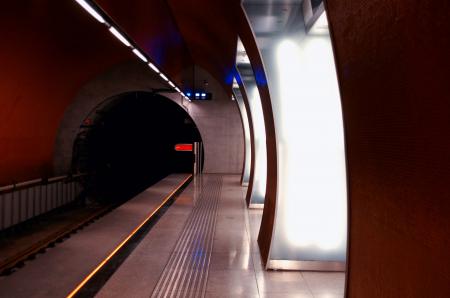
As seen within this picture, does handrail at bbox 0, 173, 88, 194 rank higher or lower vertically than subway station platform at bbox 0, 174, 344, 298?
higher

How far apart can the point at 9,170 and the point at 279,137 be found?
701 cm

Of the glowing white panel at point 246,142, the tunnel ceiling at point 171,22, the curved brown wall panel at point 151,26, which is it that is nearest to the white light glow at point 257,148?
the tunnel ceiling at point 171,22

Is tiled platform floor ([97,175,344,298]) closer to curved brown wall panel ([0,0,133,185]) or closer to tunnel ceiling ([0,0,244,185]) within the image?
tunnel ceiling ([0,0,244,185])

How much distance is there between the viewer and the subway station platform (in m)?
4.49

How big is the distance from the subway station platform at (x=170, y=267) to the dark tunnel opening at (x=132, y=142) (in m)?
8.53

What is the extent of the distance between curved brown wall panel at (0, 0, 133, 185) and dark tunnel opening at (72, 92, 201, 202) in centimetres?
364

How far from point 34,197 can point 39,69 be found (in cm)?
306

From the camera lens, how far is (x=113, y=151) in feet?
64.4

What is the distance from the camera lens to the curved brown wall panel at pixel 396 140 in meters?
1.54

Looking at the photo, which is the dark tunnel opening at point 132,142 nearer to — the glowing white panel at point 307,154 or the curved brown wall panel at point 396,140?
the glowing white panel at point 307,154

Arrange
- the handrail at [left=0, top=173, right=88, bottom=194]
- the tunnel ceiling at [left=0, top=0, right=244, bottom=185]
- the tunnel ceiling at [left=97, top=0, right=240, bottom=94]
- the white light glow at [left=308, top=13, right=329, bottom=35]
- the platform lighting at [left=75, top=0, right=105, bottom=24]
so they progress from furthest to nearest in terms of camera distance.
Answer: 1. the handrail at [left=0, top=173, right=88, bottom=194]
2. the tunnel ceiling at [left=0, top=0, right=244, bottom=185]
3. the tunnel ceiling at [left=97, top=0, right=240, bottom=94]
4. the white light glow at [left=308, top=13, right=329, bottom=35]
5. the platform lighting at [left=75, top=0, right=105, bottom=24]

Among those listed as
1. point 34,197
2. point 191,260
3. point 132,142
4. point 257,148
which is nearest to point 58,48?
point 34,197

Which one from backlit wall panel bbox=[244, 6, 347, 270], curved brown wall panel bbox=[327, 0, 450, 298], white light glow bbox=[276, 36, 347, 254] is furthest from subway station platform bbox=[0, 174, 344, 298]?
curved brown wall panel bbox=[327, 0, 450, 298]

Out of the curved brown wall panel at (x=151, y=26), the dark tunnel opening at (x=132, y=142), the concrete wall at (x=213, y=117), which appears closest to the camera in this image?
the curved brown wall panel at (x=151, y=26)
